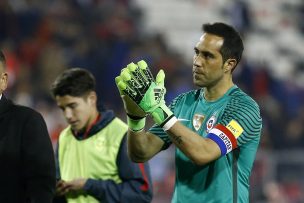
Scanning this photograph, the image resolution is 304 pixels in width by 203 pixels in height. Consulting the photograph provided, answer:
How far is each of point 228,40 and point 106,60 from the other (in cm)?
687

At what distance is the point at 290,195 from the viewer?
1010 cm

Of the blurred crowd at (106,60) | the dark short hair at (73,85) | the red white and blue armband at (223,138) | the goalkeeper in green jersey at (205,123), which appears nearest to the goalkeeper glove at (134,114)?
the goalkeeper in green jersey at (205,123)

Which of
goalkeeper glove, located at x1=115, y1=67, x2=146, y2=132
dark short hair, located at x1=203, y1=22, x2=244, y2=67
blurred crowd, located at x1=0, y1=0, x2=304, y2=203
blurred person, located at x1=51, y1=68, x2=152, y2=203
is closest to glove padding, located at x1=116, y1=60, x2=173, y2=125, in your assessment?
goalkeeper glove, located at x1=115, y1=67, x2=146, y2=132

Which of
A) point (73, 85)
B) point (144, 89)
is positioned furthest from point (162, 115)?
point (73, 85)

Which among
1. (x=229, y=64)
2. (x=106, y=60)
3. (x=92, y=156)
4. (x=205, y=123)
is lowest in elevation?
(x=106, y=60)

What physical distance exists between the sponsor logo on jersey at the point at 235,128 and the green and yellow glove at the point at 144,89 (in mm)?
327

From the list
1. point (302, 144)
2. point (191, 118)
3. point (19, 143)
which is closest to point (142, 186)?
point (191, 118)

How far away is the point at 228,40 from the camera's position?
4.70 metres

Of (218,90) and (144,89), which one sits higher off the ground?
(144,89)

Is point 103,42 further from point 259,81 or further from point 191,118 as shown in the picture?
point 191,118

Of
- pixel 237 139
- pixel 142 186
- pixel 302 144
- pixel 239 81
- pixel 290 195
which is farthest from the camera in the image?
pixel 239 81

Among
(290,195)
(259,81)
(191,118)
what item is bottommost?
(290,195)

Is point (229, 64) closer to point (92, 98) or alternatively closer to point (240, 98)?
point (240, 98)

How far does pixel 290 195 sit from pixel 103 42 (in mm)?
3736
